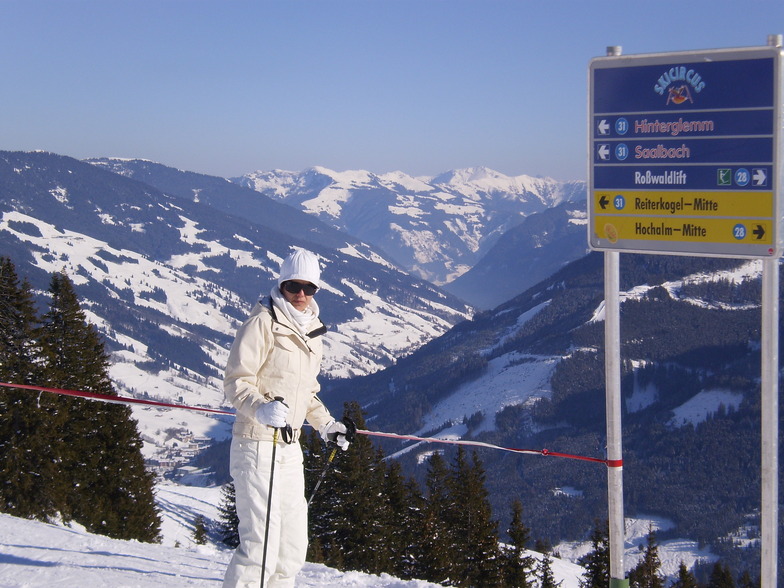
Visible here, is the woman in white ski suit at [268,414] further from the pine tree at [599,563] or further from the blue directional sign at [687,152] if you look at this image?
the pine tree at [599,563]

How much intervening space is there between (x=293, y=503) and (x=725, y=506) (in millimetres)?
168256

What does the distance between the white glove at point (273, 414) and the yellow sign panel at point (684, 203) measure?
298cm

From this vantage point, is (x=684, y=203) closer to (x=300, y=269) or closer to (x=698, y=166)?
(x=698, y=166)

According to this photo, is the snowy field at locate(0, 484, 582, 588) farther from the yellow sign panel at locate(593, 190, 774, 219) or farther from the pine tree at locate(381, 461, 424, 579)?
the pine tree at locate(381, 461, 424, 579)

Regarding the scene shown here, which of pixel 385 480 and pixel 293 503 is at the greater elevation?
pixel 385 480

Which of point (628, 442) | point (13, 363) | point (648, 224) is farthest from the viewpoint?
point (628, 442)

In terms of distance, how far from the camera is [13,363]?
1016 inches

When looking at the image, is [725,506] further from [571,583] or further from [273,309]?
[273,309]

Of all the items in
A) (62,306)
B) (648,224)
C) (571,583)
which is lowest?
(571,583)

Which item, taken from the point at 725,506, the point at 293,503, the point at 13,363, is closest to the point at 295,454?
the point at 293,503

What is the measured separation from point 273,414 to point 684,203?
3514 mm

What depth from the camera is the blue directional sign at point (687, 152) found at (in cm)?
561

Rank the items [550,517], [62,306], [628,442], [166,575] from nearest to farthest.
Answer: [166,575], [62,306], [550,517], [628,442]

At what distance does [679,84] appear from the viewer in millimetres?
5867
